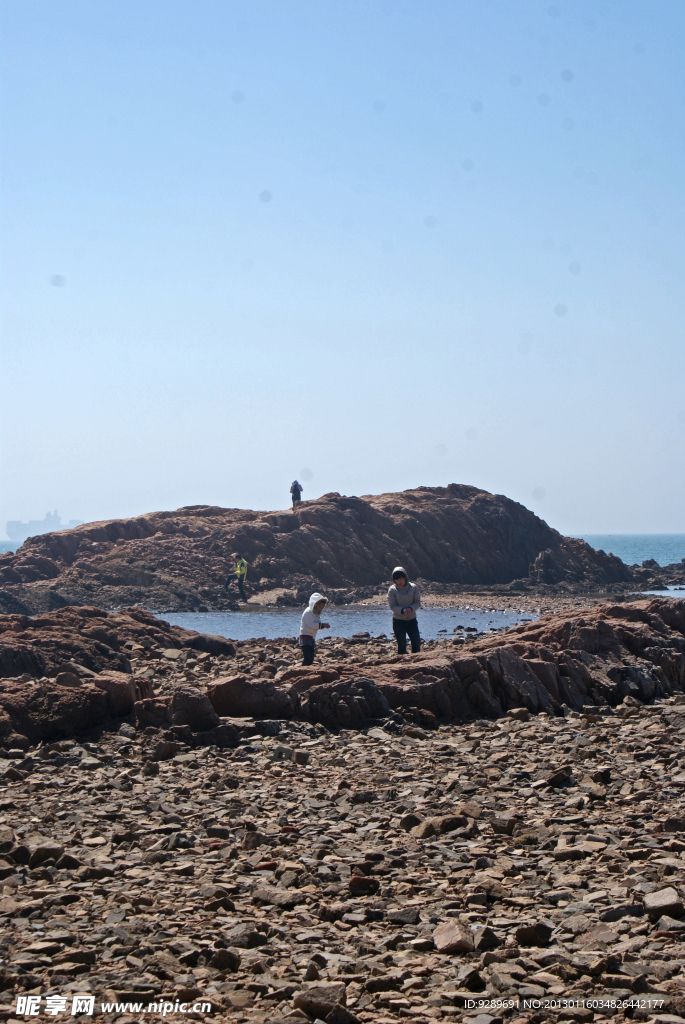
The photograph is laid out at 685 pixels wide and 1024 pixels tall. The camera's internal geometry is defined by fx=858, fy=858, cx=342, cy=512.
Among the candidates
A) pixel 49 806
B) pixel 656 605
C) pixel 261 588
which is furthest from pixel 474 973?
pixel 261 588

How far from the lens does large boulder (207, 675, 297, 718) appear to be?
42.6 ft

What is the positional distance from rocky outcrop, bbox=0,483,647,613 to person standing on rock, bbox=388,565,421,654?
93.1 feet

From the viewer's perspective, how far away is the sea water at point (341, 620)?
35219 mm

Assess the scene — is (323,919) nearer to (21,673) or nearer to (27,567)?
(21,673)

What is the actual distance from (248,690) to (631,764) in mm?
5657

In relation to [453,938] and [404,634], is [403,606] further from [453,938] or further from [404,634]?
[453,938]

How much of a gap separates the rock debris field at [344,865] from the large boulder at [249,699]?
0.29 ft

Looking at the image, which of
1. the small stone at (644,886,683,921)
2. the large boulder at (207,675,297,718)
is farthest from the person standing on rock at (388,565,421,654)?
the small stone at (644,886,683,921)

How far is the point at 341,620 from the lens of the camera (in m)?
41.2

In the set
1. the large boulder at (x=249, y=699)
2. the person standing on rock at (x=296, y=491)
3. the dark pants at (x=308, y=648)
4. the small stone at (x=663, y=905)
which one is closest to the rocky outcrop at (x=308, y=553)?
the person standing on rock at (x=296, y=491)

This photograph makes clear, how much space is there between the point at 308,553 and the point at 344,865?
162 feet

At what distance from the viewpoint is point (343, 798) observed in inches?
363

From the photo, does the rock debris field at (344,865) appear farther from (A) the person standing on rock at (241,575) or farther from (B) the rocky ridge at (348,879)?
(A) the person standing on rock at (241,575)

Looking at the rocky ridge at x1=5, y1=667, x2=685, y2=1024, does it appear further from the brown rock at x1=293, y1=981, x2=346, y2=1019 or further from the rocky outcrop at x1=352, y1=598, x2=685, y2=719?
the rocky outcrop at x1=352, y1=598, x2=685, y2=719
